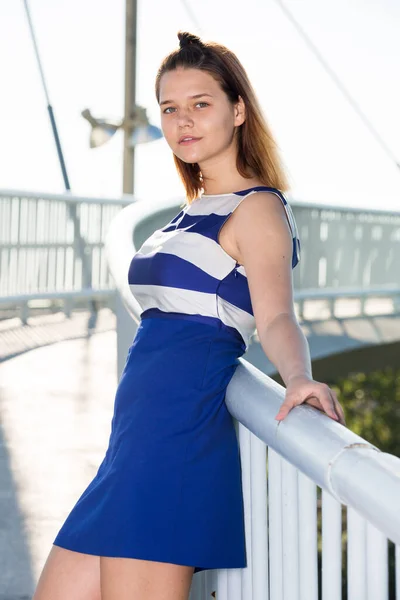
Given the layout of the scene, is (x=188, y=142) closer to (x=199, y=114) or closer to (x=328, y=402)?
(x=199, y=114)

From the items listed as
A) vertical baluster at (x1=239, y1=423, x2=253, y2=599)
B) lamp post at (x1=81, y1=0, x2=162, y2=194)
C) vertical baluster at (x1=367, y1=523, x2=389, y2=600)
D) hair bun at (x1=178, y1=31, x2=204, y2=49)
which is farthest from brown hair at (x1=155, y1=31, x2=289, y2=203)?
lamp post at (x1=81, y1=0, x2=162, y2=194)

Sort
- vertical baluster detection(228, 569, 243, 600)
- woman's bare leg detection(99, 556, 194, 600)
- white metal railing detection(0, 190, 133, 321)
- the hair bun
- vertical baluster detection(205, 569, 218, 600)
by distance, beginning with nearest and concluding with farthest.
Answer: woman's bare leg detection(99, 556, 194, 600), vertical baluster detection(228, 569, 243, 600), vertical baluster detection(205, 569, 218, 600), the hair bun, white metal railing detection(0, 190, 133, 321)

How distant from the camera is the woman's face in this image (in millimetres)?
2260

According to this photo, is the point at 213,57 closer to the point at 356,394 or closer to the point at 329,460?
the point at 329,460

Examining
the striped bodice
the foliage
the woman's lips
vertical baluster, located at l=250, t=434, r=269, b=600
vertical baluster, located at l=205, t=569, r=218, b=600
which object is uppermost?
the woman's lips

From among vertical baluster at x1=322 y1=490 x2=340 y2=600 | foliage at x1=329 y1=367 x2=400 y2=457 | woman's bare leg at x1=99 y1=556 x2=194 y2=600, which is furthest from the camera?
foliage at x1=329 y1=367 x2=400 y2=457

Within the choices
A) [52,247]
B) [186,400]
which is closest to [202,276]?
[186,400]

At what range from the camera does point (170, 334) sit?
6.68 ft

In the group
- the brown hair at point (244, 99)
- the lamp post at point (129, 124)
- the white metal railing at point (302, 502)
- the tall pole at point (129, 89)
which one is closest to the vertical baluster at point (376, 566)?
the white metal railing at point (302, 502)

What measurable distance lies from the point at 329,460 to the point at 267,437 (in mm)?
300

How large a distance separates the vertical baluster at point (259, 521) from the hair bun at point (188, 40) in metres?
0.96

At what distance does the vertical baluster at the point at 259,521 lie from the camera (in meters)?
1.90

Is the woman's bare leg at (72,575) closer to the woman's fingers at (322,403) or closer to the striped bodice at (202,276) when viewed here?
the striped bodice at (202,276)

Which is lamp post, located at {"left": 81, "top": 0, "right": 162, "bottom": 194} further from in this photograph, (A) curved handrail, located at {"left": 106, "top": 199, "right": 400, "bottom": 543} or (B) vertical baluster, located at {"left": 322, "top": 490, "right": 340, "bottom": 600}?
(B) vertical baluster, located at {"left": 322, "top": 490, "right": 340, "bottom": 600}
